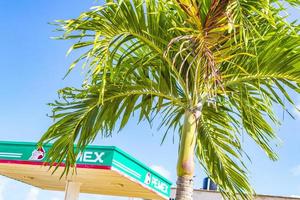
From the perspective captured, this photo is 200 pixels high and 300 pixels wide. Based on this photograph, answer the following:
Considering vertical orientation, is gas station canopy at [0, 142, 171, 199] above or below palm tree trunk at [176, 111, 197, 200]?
above

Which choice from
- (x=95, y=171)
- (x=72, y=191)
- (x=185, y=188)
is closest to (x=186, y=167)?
(x=185, y=188)

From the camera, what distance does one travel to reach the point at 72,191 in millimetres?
17484

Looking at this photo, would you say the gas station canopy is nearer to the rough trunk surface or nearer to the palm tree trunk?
the palm tree trunk

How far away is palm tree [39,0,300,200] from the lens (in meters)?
6.71

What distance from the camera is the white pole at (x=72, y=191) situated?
682 inches

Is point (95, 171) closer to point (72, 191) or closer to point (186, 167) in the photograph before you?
point (72, 191)

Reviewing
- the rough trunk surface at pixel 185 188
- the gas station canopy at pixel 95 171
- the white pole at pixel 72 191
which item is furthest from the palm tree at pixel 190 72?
the white pole at pixel 72 191

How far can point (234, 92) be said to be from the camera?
27.0ft

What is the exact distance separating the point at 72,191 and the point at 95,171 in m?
2.56

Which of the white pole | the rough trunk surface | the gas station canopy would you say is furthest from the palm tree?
the white pole

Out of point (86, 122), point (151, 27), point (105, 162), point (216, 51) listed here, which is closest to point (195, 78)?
point (216, 51)

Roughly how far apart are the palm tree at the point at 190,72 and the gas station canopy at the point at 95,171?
5.50 meters

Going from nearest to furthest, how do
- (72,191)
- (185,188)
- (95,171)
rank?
(185,188), (95,171), (72,191)

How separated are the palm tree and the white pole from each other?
29.0 ft
